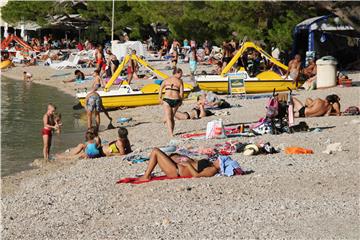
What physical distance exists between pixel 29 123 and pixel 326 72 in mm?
9092

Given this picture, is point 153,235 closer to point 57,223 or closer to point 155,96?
point 57,223

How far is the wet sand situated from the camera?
8.70 meters

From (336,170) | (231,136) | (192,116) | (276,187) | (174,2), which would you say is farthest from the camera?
(174,2)

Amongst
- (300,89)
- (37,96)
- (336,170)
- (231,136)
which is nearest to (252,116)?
(231,136)

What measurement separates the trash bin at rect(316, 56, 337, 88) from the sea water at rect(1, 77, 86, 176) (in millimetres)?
7319

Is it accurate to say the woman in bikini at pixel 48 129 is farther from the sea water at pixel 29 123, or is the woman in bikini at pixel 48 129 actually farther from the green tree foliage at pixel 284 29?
the green tree foliage at pixel 284 29

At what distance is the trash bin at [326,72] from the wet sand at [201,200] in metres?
8.43

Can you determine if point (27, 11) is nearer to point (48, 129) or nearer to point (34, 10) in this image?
point (34, 10)

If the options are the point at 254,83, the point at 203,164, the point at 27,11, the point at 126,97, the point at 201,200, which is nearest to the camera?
the point at 201,200

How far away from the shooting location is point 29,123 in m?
22.1

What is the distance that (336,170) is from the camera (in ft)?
38.7

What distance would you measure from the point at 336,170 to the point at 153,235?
4.31 m

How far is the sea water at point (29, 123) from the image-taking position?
16.5 metres

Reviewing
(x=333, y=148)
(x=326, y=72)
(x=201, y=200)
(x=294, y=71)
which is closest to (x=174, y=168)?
(x=201, y=200)
